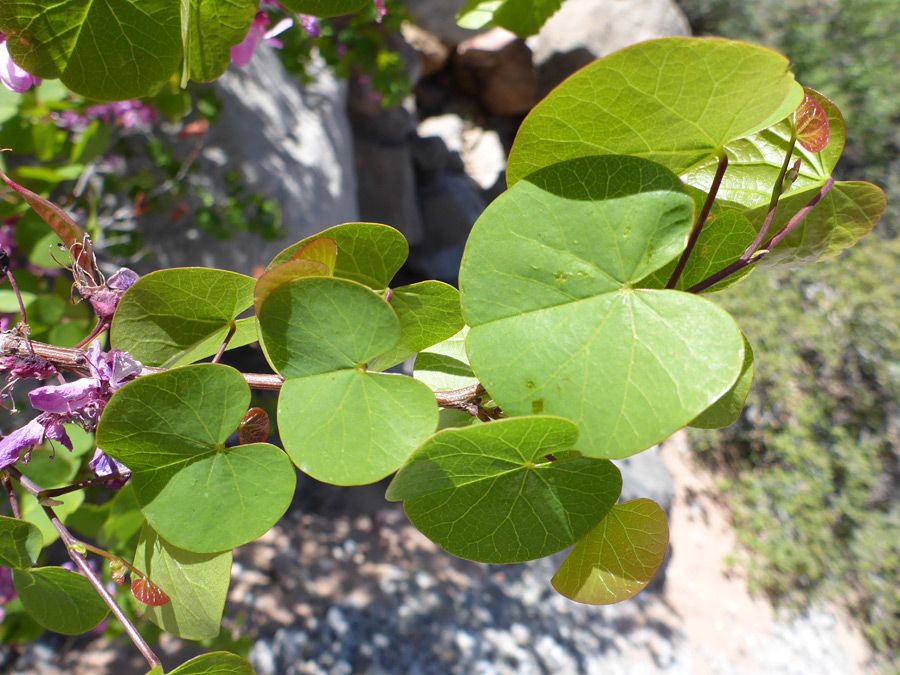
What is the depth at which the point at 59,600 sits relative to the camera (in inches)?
17.6

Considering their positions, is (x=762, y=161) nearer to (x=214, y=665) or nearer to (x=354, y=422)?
(x=354, y=422)

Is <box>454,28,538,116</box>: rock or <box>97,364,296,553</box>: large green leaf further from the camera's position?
<box>454,28,538,116</box>: rock

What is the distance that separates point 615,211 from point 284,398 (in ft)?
0.70

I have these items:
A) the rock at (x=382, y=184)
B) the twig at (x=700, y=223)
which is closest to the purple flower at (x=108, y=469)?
the twig at (x=700, y=223)

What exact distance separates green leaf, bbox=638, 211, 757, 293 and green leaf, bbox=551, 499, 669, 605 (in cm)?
16

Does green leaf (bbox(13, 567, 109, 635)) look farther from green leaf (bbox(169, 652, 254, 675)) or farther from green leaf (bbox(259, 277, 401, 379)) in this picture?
green leaf (bbox(259, 277, 401, 379))

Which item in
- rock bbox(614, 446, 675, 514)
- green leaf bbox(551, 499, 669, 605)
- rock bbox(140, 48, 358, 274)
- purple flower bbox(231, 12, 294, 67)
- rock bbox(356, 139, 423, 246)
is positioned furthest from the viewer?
rock bbox(356, 139, 423, 246)

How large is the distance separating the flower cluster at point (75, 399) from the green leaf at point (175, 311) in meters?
0.02

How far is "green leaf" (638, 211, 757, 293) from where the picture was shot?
0.34 meters

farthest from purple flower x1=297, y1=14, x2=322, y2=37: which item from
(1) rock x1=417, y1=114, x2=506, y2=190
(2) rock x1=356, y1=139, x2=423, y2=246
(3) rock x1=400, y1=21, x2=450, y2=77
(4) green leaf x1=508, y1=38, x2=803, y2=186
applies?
(1) rock x1=417, y1=114, x2=506, y2=190

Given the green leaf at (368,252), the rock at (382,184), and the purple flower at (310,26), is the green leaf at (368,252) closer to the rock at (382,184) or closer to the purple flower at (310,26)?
the purple flower at (310,26)

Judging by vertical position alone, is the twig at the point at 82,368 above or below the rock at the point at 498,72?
above

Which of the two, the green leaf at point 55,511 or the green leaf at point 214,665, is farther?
the green leaf at point 55,511

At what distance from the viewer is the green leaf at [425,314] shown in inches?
14.2
